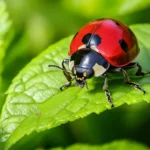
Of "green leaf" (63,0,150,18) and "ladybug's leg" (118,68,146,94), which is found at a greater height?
A: "green leaf" (63,0,150,18)

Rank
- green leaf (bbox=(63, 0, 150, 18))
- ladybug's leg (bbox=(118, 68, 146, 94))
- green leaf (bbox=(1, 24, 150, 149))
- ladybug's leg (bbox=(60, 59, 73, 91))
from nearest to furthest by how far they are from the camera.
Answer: green leaf (bbox=(1, 24, 150, 149)) < ladybug's leg (bbox=(118, 68, 146, 94)) < ladybug's leg (bbox=(60, 59, 73, 91)) < green leaf (bbox=(63, 0, 150, 18))

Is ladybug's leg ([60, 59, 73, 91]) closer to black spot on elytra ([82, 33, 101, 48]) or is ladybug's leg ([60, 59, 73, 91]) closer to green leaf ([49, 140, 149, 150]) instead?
black spot on elytra ([82, 33, 101, 48])

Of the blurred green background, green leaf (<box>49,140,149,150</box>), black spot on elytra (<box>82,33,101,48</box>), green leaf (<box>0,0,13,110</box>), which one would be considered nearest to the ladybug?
black spot on elytra (<box>82,33,101,48</box>)

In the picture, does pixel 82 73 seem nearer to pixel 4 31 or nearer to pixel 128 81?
pixel 128 81

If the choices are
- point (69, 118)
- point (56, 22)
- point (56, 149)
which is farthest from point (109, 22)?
point (56, 22)

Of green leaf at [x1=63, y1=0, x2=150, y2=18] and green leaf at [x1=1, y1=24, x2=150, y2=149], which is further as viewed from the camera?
green leaf at [x1=63, y1=0, x2=150, y2=18]

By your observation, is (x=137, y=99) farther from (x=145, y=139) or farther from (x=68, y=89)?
(x=145, y=139)
